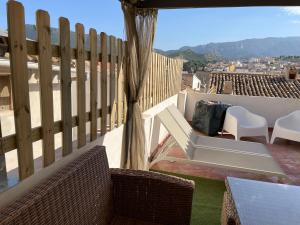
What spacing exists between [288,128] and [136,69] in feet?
14.0

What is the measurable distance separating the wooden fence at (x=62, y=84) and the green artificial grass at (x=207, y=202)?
4.53 ft

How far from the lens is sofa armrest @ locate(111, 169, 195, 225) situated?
1.98 m

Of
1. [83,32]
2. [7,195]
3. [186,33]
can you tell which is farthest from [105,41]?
[186,33]

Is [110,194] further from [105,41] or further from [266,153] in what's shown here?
[266,153]

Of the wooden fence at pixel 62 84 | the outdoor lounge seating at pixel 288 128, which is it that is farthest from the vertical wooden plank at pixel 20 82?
the outdoor lounge seating at pixel 288 128

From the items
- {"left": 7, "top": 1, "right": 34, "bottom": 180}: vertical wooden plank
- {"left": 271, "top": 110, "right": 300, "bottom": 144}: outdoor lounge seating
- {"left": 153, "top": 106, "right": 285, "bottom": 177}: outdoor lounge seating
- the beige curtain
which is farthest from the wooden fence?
{"left": 271, "top": 110, "right": 300, "bottom": 144}: outdoor lounge seating

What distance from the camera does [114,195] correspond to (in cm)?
213

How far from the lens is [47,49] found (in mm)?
1596

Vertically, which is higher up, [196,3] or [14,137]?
[196,3]

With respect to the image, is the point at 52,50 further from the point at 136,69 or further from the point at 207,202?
the point at 207,202

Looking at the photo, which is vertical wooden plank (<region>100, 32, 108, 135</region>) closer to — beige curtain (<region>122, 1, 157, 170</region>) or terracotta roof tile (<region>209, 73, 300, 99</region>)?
beige curtain (<region>122, 1, 157, 170</region>)

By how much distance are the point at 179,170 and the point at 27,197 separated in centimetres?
280

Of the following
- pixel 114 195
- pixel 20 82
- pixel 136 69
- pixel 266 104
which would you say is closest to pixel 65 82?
pixel 20 82

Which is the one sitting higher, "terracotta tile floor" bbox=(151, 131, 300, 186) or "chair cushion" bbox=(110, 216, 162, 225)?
"chair cushion" bbox=(110, 216, 162, 225)
